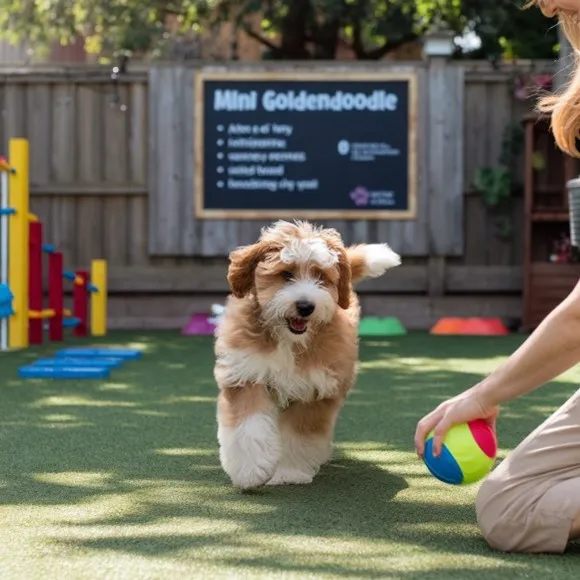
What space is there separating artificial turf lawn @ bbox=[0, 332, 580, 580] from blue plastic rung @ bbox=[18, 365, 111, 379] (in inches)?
8.5

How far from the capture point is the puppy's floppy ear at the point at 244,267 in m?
4.36

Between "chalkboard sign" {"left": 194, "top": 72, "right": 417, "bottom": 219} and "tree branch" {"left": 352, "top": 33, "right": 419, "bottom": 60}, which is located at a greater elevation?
"tree branch" {"left": 352, "top": 33, "right": 419, "bottom": 60}

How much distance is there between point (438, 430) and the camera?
331 cm

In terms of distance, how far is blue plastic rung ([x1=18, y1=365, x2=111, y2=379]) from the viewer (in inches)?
283

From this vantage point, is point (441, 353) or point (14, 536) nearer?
point (14, 536)

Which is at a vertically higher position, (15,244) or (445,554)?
(15,244)

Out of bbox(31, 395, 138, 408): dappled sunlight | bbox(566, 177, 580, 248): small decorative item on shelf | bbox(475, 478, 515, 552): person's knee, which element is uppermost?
bbox(566, 177, 580, 248): small decorative item on shelf

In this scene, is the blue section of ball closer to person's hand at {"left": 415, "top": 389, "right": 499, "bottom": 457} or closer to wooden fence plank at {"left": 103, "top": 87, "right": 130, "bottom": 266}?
person's hand at {"left": 415, "top": 389, "right": 499, "bottom": 457}

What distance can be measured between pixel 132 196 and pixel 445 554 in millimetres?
9229

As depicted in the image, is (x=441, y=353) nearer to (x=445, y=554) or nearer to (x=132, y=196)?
(x=132, y=196)

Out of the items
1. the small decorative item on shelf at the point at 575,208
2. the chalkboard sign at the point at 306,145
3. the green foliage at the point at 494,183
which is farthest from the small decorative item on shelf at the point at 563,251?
the small decorative item on shelf at the point at 575,208

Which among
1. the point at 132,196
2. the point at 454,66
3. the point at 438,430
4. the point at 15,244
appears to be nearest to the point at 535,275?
the point at 454,66

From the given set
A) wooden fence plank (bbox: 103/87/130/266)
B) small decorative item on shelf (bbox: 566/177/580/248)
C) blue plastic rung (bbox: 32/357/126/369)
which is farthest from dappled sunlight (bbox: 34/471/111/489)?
wooden fence plank (bbox: 103/87/130/266)

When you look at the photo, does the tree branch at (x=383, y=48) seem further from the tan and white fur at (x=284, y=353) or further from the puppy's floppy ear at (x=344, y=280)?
the tan and white fur at (x=284, y=353)
